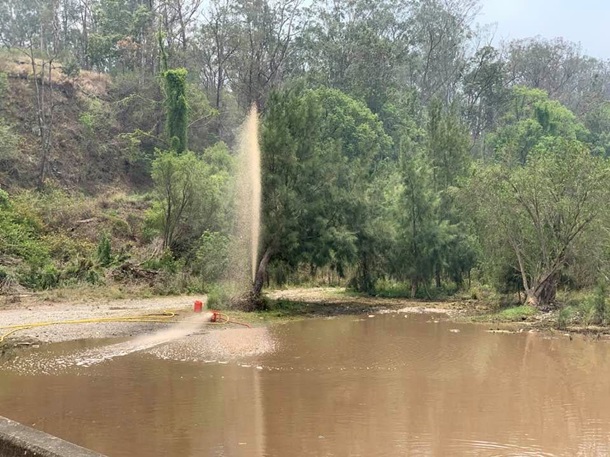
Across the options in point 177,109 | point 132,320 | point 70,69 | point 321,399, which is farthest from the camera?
point 70,69

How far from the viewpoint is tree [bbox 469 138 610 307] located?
23452 mm

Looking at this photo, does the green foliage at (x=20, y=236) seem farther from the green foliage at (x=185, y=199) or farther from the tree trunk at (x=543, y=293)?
the tree trunk at (x=543, y=293)

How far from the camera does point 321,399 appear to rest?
11.2 metres

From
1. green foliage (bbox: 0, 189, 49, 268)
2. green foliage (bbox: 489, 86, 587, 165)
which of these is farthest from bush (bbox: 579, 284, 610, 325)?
green foliage (bbox: 489, 86, 587, 165)

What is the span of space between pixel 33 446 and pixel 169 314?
18216mm

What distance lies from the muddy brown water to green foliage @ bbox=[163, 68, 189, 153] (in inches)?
1153

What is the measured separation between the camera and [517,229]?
2578 cm

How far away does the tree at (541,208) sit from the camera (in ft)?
76.9

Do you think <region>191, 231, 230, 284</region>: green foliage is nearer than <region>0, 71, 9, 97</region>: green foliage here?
Yes

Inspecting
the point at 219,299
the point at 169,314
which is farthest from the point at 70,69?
the point at 169,314

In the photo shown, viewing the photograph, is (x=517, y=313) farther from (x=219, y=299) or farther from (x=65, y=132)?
(x=65, y=132)

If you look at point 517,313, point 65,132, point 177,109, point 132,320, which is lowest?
point 517,313

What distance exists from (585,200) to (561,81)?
59.1m

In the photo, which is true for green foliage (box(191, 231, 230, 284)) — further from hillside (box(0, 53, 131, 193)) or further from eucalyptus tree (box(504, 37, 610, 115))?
eucalyptus tree (box(504, 37, 610, 115))
